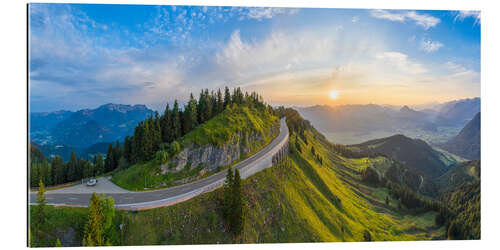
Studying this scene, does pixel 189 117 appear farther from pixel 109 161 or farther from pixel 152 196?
pixel 109 161

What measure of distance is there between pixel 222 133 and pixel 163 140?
4.01m

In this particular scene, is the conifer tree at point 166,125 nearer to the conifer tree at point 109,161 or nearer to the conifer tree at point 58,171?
the conifer tree at point 109,161

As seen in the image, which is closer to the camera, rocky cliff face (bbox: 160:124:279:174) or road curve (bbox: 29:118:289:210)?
road curve (bbox: 29:118:289:210)

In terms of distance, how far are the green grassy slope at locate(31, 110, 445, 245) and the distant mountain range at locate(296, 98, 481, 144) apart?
4.78 metres

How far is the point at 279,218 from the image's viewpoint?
1017cm

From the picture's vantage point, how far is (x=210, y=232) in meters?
8.19

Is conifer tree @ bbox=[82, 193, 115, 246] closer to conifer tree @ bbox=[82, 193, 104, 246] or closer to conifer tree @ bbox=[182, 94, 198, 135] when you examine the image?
conifer tree @ bbox=[82, 193, 104, 246]

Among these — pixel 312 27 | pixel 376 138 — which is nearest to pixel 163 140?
pixel 312 27

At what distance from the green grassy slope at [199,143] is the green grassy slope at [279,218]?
1606 mm

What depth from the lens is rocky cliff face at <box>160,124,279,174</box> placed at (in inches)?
385

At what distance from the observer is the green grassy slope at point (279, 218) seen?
7.81m

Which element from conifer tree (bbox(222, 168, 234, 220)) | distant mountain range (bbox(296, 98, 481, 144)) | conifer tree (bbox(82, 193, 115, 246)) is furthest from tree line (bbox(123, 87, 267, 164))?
distant mountain range (bbox(296, 98, 481, 144))

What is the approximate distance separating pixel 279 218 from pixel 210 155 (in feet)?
18.1

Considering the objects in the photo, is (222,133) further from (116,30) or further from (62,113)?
(62,113)
